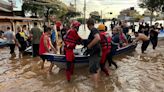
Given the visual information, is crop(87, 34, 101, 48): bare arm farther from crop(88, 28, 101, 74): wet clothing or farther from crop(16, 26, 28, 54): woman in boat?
crop(16, 26, 28, 54): woman in boat

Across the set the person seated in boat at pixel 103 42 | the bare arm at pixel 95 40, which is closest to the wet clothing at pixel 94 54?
the bare arm at pixel 95 40

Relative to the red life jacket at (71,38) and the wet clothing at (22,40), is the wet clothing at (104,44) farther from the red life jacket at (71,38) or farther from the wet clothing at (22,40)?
the wet clothing at (22,40)

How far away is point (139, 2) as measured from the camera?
1489 inches

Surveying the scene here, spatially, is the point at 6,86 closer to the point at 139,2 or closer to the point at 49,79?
the point at 49,79

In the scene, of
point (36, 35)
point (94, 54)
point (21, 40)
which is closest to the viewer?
point (94, 54)

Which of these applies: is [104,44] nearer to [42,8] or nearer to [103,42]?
[103,42]

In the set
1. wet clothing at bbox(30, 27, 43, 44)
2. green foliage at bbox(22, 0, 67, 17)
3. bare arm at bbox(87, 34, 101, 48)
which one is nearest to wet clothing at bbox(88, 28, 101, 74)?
bare arm at bbox(87, 34, 101, 48)

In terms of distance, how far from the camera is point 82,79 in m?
9.26

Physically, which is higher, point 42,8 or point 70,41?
point 70,41

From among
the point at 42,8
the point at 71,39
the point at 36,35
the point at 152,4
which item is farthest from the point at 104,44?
the point at 42,8

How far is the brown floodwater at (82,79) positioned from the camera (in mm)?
8109

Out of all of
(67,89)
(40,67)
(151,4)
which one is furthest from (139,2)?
(67,89)

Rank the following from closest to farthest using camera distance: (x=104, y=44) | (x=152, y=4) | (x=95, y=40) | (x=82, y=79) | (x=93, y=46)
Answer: (x=95, y=40), (x=93, y=46), (x=104, y=44), (x=82, y=79), (x=152, y=4)

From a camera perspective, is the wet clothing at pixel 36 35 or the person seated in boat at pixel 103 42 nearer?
the person seated in boat at pixel 103 42
